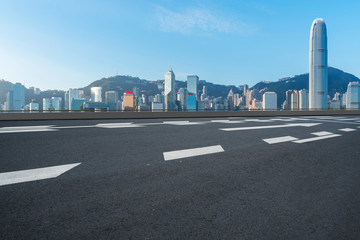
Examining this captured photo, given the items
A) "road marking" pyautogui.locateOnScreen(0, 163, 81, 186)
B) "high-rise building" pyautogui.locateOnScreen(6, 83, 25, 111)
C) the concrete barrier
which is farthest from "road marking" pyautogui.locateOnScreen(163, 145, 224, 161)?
"high-rise building" pyautogui.locateOnScreen(6, 83, 25, 111)

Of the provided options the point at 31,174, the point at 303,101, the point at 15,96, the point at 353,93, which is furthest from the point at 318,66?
the point at 15,96

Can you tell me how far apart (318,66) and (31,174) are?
8278 inches

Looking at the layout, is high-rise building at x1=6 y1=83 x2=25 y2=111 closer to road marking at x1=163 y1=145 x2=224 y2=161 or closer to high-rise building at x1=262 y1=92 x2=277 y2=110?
high-rise building at x1=262 y1=92 x2=277 y2=110

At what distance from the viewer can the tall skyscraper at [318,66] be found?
543ft

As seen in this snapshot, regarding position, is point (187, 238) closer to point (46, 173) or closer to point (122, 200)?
point (122, 200)

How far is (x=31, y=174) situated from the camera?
3031 mm

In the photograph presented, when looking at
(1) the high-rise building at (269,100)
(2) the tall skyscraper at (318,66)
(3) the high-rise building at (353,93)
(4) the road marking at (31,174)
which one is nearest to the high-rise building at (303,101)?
(2) the tall skyscraper at (318,66)

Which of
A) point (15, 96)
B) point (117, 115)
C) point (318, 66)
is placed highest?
point (318, 66)

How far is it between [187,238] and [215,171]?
180cm

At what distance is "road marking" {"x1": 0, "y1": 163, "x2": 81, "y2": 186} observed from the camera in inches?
110

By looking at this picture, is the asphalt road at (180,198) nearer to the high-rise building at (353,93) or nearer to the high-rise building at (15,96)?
the high-rise building at (353,93)

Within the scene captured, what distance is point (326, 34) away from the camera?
17650 centimetres

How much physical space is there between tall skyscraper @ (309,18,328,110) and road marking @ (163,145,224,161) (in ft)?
624

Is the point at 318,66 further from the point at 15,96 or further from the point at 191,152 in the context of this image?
the point at 15,96
